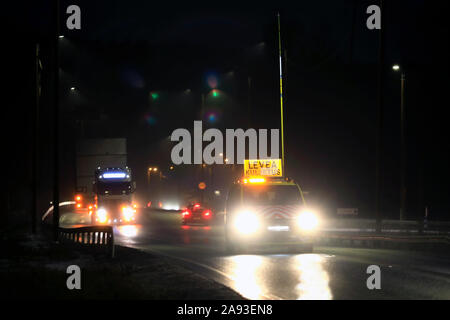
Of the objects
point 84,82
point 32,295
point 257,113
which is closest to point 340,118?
point 257,113

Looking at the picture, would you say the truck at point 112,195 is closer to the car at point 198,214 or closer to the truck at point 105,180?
the truck at point 105,180

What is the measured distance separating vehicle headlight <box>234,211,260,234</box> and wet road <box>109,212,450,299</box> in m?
0.71

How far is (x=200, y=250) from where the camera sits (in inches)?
993

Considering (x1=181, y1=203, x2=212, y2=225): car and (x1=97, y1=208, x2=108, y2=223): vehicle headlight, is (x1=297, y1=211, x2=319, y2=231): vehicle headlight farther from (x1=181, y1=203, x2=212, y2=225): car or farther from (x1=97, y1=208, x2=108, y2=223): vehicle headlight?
(x1=97, y1=208, x2=108, y2=223): vehicle headlight

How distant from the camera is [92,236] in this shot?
1033 inches

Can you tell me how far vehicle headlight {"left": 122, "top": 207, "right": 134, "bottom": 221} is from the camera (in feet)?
156

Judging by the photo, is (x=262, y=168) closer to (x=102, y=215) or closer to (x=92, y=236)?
(x=92, y=236)

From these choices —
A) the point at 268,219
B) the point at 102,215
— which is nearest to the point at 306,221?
the point at 268,219

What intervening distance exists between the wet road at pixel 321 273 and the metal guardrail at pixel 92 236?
6.13ft

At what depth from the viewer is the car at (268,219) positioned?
2227 cm

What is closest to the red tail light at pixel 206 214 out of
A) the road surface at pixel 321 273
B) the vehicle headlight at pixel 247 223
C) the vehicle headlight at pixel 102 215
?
the vehicle headlight at pixel 102 215

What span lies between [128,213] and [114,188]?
208cm
